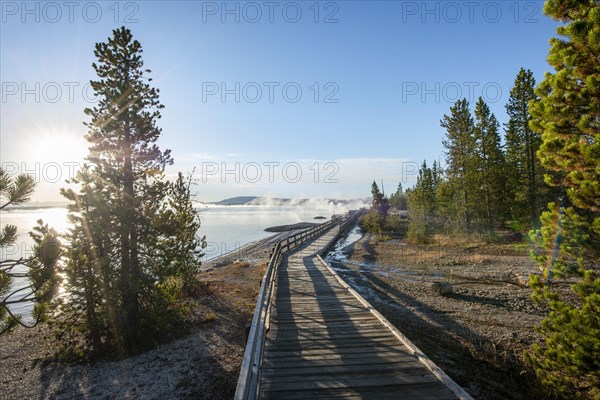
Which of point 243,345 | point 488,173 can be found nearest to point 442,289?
point 243,345

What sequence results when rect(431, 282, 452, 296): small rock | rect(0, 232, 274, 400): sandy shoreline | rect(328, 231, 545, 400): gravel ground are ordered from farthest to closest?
rect(431, 282, 452, 296): small rock, rect(0, 232, 274, 400): sandy shoreline, rect(328, 231, 545, 400): gravel ground

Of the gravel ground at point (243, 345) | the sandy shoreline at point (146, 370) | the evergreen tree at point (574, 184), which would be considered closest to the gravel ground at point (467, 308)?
the gravel ground at point (243, 345)

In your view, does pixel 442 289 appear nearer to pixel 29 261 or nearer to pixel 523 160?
pixel 29 261

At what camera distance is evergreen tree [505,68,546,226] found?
103 feet

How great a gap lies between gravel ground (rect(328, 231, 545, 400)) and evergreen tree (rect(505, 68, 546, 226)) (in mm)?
7019

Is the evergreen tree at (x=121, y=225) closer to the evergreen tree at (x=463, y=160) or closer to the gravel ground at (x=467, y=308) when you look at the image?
the gravel ground at (x=467, y=308)

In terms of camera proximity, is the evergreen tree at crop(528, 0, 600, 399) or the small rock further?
the small rock

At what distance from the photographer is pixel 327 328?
26.7 ft

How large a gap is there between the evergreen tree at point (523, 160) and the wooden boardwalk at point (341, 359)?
98.1 ft

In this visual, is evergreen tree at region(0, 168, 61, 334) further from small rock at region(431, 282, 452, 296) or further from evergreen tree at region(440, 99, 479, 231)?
evergreen tree at region(440, 99, 479, 231)

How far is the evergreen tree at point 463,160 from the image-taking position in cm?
3462

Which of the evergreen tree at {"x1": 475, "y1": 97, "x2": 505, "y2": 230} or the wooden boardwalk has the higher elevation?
the evergreen tree at {"x1": 475, "y1": 97, "x2": 505, "y2": 230}

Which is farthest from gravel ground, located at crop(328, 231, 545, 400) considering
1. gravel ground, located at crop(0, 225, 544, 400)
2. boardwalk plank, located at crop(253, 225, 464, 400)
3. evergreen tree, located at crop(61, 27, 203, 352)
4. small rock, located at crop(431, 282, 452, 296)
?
evergreen tree, located at crop(61, 27, 203, 352)

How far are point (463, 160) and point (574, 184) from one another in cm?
3296
